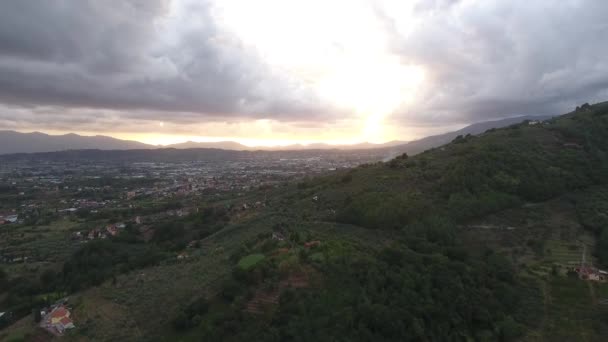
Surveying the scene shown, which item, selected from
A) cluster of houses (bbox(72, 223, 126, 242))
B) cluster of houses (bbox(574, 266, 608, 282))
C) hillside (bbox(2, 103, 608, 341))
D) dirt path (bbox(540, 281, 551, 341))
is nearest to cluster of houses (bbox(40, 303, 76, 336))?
hillside (bbox(2, 103, 608, 341))

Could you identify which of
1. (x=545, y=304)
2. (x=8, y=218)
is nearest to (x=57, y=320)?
(x=545, y=304)

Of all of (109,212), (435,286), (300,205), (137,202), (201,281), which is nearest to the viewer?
(435,286)

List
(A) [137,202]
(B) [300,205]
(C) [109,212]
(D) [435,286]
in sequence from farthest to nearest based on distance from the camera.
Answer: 1. (A) [137,202]
2. (C) [109,212]
3. (B) [300,205]
4. (D) [435,286]

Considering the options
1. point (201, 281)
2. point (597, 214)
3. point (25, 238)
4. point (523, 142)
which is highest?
point (523, 142)

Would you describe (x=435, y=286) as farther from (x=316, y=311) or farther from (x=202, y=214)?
(x=202, y=214)

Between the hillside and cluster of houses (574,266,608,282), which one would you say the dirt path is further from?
cluster of houses (574,266,608,282)

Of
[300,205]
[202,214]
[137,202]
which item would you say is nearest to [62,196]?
[137,202]

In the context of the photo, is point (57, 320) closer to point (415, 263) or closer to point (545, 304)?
point (415, 263)
